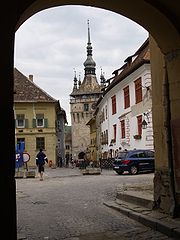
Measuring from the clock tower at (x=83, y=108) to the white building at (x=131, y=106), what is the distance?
4674 centimetres

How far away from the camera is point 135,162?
25625mm


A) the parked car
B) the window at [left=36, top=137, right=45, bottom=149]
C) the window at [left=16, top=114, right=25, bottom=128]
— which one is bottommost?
the parked car

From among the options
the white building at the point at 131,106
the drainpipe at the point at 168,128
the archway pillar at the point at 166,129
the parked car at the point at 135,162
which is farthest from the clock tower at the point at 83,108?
the drainpipe at the point at 168,128

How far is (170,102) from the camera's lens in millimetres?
8203

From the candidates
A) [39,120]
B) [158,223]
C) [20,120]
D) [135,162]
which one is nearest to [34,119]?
[39,120]

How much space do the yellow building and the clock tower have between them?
128ft

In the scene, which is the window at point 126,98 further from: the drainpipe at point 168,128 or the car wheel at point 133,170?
the drainpipe at point 168,128

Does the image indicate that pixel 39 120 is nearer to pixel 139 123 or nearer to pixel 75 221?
pixel 139 123

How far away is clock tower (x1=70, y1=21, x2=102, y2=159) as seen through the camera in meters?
91.1

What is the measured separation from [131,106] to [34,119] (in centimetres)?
2065

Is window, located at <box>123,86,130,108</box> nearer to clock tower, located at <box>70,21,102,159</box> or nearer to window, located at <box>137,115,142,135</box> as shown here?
window, located at <box>137,115,142,135</box>

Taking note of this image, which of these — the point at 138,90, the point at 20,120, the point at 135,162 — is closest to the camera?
the point at 135,162

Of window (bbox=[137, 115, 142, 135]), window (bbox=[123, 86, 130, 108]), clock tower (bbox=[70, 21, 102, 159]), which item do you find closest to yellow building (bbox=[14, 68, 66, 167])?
window (bbox=[123, 86, 130, 108])

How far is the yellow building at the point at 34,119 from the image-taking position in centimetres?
4994
